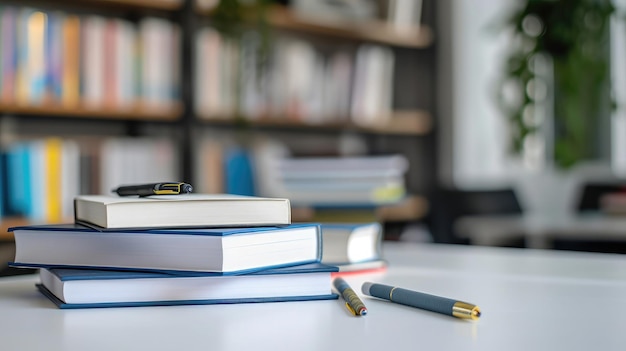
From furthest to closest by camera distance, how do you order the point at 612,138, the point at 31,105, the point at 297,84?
the point at 612,138, the point at 297,84, the point at 31,105

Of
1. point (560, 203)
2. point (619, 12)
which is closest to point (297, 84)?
point (619, 12)

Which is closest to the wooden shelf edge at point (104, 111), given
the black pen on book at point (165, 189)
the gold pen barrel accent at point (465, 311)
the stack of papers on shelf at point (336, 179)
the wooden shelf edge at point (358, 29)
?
the wooden shelf edge at point (358, 29)

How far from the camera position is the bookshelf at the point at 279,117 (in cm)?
257

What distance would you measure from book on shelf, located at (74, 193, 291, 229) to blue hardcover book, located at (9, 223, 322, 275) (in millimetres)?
11

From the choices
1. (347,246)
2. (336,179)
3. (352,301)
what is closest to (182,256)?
(352,301)

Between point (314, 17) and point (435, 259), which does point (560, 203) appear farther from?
point (435, 259)

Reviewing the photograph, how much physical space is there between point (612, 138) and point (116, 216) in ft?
11.3

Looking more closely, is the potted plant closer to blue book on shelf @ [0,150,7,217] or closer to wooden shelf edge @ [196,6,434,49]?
wooden shelf edge @ [196,6,434,49]

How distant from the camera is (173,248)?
599 mm

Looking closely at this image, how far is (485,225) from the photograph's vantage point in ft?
8.35

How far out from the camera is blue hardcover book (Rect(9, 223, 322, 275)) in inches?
23.2

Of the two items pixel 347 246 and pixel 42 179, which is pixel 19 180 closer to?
pixel 42 179

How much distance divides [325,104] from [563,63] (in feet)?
3.21

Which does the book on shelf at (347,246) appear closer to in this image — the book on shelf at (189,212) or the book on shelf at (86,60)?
the book on shelf at (189,212)
